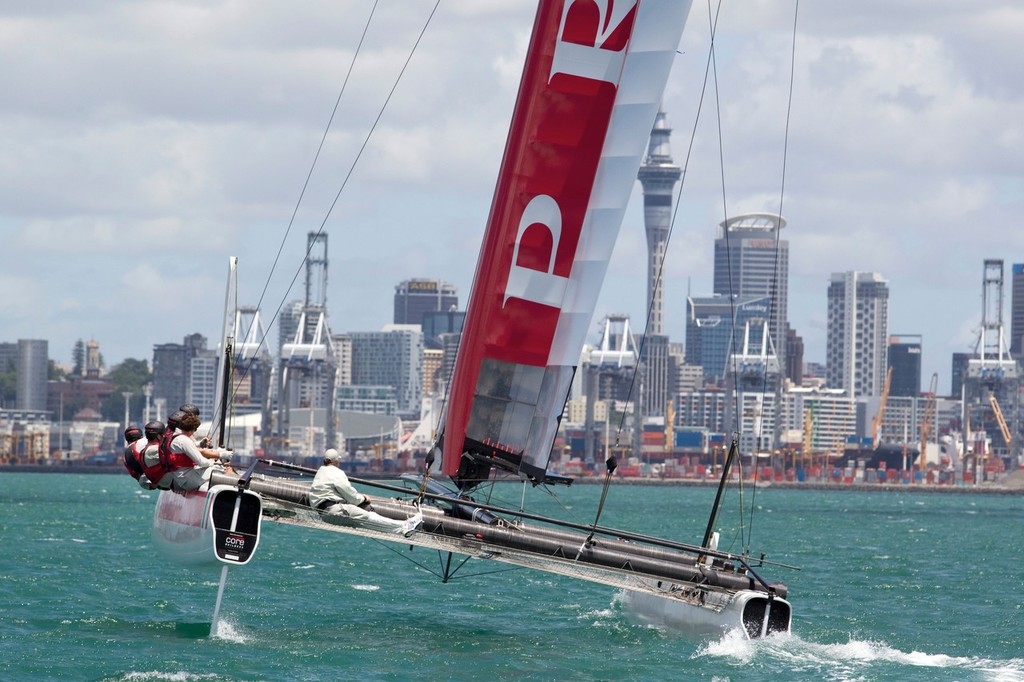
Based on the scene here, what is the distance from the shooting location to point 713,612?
14422 millimetres

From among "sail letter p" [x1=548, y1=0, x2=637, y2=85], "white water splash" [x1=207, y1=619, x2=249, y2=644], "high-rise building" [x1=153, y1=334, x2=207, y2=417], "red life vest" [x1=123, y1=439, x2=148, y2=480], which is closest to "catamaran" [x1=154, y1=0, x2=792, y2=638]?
"sail letter p" [x1=548, y1=0, x2=637, y2=85]

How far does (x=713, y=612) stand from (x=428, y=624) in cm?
296

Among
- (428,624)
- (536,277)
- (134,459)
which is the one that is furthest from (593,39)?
(428,624)

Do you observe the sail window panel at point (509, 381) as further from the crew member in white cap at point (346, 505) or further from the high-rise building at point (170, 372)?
the high-rise building at point (170, 372)

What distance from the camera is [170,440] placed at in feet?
43.9

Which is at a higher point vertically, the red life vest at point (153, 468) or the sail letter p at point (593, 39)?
the sail letter p at point (593, 39)

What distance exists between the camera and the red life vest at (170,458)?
13398 millimetres

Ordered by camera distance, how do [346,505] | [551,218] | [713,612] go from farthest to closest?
[551,218], [713,612], [346,505]

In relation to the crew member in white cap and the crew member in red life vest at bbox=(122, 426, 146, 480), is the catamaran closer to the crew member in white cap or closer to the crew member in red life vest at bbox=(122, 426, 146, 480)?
the crew member in white cap

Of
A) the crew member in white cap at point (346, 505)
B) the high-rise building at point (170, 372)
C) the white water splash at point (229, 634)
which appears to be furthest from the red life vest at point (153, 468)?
the high-rise building at point (170, 372)

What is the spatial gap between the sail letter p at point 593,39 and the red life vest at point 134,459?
169 inches

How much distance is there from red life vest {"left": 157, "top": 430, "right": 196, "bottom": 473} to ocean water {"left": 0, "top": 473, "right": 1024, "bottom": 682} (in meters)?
1.02

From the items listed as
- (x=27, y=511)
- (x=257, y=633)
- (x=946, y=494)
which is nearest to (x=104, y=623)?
(x=257, y=633)

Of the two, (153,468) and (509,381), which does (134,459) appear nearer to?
(153,468)
